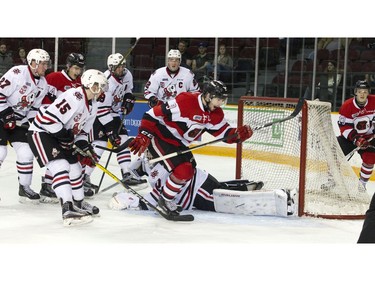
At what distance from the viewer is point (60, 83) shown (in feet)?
15.4

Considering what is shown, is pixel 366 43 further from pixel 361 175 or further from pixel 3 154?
pixel 3 154

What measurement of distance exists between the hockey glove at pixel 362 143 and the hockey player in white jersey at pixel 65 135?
6.64ft

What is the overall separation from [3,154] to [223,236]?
1563 mm

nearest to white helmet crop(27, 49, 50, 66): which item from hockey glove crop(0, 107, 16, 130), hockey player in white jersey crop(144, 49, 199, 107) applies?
hockey glove crop(0, 107, 16, 130)

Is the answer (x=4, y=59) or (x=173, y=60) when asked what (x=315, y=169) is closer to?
(x=173, y=60)

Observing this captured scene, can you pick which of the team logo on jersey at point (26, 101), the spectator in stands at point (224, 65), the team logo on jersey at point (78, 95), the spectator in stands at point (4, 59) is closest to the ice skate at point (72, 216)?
the team logo on jersey at point (78, 95)

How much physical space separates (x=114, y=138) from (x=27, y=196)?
0.84m

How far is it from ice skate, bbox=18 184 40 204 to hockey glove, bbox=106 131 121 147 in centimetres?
75

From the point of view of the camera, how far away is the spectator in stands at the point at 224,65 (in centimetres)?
796

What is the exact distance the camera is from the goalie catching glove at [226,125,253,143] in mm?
4043

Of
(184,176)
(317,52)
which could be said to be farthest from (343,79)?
(184,176)

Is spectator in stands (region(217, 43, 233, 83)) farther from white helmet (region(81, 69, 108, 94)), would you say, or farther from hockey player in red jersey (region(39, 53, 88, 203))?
white helmet (region(81, 69, 108, 94))

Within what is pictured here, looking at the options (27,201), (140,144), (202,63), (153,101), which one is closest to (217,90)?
(140,144)

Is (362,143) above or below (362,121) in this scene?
below
